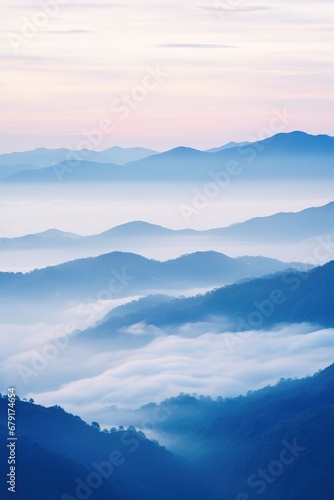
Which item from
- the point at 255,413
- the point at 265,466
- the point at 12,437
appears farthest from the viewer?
the point at 255,413

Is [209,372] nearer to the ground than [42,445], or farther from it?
farther from it

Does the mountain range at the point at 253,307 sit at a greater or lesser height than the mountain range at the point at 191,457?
greater

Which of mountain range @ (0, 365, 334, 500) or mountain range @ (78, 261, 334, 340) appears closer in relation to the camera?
mountain range @ (0, 365, 334, 500)

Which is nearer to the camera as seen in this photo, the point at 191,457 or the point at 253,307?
the point at 191,457

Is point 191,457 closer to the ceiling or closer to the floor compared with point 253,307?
closer to the floor

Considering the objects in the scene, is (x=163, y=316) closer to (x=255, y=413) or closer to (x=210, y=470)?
(x=255, y=413)

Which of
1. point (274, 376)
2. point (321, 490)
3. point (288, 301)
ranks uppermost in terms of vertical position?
point (288, 301)

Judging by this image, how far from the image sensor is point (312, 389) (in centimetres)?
11244

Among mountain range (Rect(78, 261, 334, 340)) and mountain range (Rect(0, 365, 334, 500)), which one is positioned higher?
mountain range (Rect(78, 261, 334, 340))

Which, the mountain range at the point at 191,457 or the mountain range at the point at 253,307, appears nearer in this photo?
the mountain range at the point at 191,457

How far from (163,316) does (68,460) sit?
9913 centimetres

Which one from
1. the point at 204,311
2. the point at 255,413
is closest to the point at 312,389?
the point at 255,413

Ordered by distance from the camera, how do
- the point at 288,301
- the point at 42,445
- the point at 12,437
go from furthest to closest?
the point at 288,301, the point at 42,445, the point at 12,437

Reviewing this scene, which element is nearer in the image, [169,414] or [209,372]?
[169,414]
